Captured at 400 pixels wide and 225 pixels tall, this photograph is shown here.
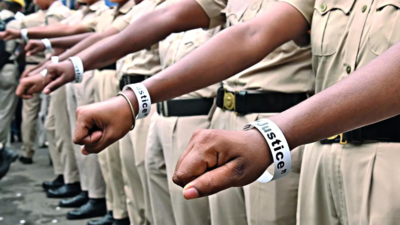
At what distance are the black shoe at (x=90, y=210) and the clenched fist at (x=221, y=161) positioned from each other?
9.29 feet

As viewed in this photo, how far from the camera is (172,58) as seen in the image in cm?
234

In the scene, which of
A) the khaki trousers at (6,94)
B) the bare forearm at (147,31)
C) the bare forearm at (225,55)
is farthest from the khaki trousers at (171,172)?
the khaki trousers at (6,94)

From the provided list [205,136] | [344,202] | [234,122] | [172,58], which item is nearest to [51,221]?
[172,58]

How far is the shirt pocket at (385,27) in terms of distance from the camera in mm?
1134

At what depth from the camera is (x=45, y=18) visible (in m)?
4.68

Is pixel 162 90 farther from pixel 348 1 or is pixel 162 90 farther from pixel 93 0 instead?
pixel 93 0

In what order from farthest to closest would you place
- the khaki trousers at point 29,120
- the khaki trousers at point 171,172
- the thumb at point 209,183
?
1. the khaki trousers at point 29,120
2. the khaki trousers at point 171,172
3. the thumb at point 209,183

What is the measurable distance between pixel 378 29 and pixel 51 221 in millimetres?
2853

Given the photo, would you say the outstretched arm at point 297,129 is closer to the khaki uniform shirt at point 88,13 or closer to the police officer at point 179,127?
the police officer at point 179,127

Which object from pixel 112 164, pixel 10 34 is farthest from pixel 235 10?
pixel 10 34

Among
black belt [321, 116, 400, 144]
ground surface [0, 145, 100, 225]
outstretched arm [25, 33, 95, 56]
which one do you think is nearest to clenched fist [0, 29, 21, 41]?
outstretched arm [25, 33, 95, 56]

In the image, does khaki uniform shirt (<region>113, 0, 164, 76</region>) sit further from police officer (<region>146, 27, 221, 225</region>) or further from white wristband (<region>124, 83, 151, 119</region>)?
white wristband (<region>124, 83, 151, 119</region>)

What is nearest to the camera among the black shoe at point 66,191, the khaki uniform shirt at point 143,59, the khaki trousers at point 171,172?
the khaki trousers at point 171,172

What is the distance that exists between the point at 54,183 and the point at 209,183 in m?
3.78
